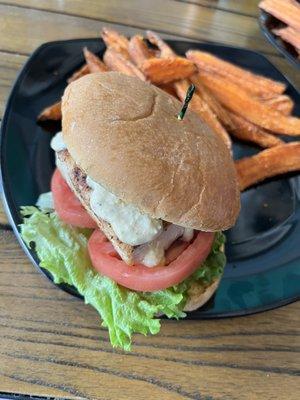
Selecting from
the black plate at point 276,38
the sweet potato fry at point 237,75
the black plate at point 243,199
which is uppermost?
the black plate at point 276,38

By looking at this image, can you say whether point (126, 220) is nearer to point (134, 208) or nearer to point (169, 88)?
point (134, 208)

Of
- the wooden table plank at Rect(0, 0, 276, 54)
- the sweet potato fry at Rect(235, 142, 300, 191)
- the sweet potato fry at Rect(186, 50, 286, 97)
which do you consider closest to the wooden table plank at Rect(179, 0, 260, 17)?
the wooden table plank at Rect(0, 0, 276, 54)

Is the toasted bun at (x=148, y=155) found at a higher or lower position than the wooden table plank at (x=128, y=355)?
higher

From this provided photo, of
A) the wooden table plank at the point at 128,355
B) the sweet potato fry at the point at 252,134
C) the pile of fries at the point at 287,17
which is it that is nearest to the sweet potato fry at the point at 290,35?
the pile of fries at the point at 287,17

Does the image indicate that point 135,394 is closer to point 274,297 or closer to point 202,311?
point 202,311

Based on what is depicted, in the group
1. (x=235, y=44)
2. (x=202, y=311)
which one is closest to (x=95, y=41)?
(x=235, y=44)

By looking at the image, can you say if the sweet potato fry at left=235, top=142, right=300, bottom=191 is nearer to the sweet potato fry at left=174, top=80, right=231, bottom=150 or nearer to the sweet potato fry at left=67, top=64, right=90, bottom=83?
the sweet potato fry at left=174, top=80, right=231, bottom=150

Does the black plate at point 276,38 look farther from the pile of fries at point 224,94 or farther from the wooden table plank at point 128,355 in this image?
the wooden table plank at point 128,355
